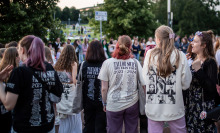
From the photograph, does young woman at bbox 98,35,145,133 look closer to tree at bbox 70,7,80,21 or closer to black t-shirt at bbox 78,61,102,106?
black t-shirt at bbox 78,61,102,106

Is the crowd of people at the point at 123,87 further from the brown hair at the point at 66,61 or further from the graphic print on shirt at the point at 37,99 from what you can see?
the brown hair at the point at 66,61

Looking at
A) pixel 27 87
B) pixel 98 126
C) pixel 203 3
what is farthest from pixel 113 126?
pixel 203 3

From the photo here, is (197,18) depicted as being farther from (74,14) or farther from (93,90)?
(74,14)

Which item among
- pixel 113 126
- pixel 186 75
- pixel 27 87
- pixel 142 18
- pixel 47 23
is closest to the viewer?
pixel 27 87

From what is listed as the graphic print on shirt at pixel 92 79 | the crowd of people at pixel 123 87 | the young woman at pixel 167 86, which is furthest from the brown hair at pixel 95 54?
the young woman at pixel 167 86

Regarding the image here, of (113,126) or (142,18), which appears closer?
(113,126)

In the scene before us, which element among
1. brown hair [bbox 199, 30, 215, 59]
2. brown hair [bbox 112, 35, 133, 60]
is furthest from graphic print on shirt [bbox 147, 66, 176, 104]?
brown hair [bbox 199, 30, 215, 59]

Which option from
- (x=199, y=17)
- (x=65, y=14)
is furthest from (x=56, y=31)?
(x=65, y=14)

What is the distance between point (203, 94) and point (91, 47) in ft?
6.68

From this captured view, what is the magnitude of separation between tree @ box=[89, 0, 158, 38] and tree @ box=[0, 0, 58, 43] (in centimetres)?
1482

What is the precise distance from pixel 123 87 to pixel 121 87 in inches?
1.2

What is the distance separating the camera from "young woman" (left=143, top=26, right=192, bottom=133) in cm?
317

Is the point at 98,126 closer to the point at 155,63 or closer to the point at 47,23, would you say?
the point at 155,63

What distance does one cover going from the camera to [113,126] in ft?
12.6
